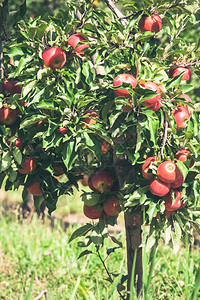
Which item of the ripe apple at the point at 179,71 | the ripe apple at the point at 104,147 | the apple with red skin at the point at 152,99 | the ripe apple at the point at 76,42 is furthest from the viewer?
the ripe apple at the point at 104,147

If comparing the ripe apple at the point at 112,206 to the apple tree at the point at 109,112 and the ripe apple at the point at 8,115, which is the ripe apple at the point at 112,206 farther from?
the ripe apple at the point at 8,115

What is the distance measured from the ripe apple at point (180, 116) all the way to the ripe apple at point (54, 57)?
52 centimetres

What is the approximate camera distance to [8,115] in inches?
77.1

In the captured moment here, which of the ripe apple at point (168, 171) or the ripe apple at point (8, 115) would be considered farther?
the ripe apple at point (8, 115)

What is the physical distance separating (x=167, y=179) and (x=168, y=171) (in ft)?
0.11

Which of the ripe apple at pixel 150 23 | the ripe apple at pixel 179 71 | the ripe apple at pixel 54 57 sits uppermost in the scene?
the ripe apple at pixel 150 23

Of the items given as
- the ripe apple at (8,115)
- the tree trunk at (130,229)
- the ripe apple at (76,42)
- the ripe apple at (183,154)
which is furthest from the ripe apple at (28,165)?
the ripe apple at (183,154)

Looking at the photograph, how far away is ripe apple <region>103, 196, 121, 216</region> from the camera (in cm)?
206

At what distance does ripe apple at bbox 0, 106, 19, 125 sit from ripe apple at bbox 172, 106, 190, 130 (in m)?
0.71

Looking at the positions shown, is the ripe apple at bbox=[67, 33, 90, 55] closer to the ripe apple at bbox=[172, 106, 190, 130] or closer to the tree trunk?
the ripe apple at bbox=[172, 106, 190, 130]

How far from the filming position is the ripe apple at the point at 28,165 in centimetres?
194

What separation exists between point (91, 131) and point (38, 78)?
306 millimetres

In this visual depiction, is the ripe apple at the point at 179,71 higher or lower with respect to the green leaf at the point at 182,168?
higher

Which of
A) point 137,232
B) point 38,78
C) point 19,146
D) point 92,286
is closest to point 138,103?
point 38,78
